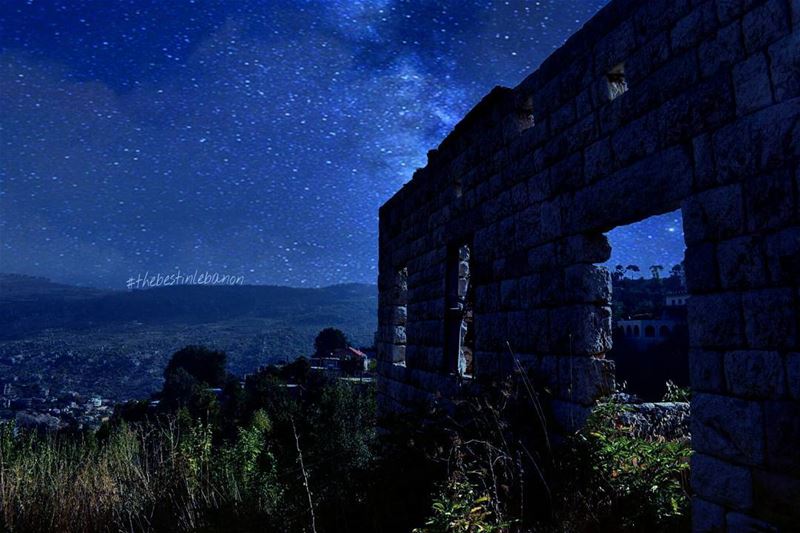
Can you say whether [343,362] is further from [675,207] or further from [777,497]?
[777,497]

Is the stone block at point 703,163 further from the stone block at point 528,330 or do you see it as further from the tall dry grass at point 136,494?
the tall dry grass at point 136,494

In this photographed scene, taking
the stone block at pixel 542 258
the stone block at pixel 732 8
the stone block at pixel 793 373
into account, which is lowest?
the stone block at pixel 793 373

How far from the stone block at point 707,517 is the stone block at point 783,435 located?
1.56 ft

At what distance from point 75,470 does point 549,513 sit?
18.2 feet

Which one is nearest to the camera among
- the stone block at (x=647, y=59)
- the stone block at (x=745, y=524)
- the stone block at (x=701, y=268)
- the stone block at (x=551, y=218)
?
the stone block at (x=745, y=524)

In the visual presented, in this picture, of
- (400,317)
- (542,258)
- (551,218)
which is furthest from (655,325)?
(551,218)

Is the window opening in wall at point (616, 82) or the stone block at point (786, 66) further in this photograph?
the window opening in wall at point (616, 82)

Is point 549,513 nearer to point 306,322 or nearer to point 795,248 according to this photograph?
point 795,248

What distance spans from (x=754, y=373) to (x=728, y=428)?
381 millimetres

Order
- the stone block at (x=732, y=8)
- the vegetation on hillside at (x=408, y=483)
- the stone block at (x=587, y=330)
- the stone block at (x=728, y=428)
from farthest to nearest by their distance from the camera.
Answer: the stone block at (x=587, y=330)
the vegetation on hillside at (x=408, y=483)
the stone block at (x=732, y=8)
the stone block at (x=728, y=428)

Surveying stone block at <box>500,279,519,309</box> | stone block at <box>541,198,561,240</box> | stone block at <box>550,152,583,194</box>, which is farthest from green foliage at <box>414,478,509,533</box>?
stone block at <box>550,152,583,194</box>

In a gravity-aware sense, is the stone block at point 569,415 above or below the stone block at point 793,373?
below

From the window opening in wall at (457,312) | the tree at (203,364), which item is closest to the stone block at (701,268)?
the window opening in wall at (457,312)

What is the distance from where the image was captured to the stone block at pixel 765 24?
2904 millimetres
